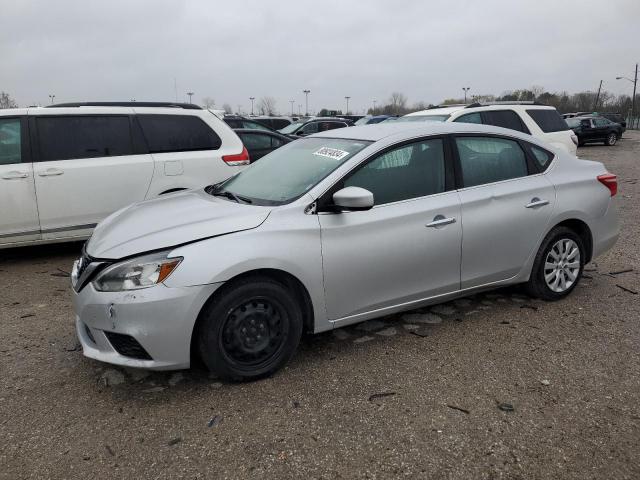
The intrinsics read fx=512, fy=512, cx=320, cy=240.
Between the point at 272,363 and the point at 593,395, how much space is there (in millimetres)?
1914

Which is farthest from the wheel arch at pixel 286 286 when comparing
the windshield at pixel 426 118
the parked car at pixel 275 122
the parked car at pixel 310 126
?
the parked car at pixel 275 122

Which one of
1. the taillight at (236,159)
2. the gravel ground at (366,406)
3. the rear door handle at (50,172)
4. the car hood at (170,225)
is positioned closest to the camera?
the gravel ground at (366,406)

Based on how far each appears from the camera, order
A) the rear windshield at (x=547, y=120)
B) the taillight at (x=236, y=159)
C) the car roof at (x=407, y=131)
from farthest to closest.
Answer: the rear windshield at (x=547, y=120), the taillight at (x=236, y=159), the car roof at (x=407, y=131)

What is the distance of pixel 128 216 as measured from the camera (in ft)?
12.1

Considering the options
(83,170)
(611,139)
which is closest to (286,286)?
(83,170)

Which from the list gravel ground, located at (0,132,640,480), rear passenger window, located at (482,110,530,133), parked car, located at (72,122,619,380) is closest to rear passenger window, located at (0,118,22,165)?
gravel ground, located at (0,132,640,480)

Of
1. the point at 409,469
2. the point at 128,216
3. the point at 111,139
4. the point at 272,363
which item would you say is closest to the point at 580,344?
the point at 409,469

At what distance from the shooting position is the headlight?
2.88m

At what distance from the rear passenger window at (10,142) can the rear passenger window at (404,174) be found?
405 centimetres

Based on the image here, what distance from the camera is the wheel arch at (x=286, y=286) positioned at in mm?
2957

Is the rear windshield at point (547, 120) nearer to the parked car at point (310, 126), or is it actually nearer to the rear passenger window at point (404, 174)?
the rear passenger window at point (404, 174)

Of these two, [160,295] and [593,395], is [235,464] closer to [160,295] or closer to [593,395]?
[160,295]

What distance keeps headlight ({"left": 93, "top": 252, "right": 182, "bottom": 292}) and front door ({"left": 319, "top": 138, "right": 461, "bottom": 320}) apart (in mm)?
969

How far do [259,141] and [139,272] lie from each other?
7.36m
